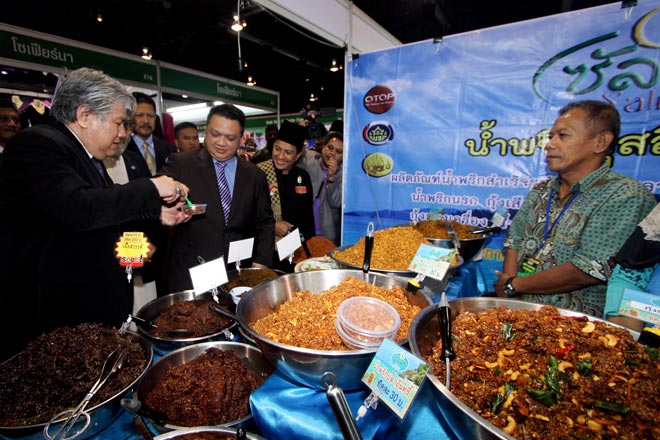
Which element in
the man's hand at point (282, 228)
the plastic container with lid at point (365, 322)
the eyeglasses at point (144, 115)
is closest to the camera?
the plastic container with lid at point (365, 322)

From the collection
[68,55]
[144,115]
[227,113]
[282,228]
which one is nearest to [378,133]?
[282,228]

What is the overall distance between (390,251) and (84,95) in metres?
1.71

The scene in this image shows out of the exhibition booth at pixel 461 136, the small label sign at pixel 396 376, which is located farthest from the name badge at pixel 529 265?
the small label sign at pixel 396 376

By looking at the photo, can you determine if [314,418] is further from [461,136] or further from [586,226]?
[461,136]

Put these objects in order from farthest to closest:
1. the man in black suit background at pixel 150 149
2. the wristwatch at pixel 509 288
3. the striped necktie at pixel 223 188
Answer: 1. the man in black suit background at pixel 150 149
2. the striped necktie at pixel 223 188
3. the wristwatch at pixel 509 288

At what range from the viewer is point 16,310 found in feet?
4.17

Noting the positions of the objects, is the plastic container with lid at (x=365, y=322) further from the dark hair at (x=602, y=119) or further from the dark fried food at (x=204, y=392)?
the dark hair at (x=602, y=119)

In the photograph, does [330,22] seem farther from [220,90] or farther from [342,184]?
[220,90]

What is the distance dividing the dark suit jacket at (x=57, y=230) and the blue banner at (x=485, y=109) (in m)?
2.23

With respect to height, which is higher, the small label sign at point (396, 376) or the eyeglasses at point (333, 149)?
the eyeglasses at point (333, 149)

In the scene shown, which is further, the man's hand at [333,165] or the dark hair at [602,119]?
the man's hand at [333,165]

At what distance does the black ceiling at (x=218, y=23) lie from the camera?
5152 millimetres

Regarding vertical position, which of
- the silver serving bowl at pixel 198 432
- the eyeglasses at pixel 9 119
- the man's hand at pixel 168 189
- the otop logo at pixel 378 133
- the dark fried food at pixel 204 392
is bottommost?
the dark fried food at pixel 204 392

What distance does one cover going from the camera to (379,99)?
9.83ft
